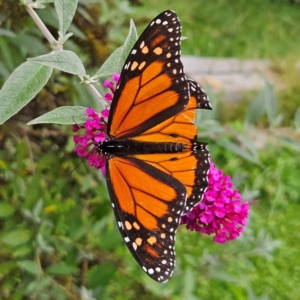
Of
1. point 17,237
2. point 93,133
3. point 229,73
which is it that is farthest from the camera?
point 229,73

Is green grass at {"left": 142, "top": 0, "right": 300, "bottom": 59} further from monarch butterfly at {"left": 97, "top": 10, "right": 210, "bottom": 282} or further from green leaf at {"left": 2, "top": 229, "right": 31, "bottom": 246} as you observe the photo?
monarch butterfly at {"left": 97, "top": 10, "right": 210, "bottom": 282}

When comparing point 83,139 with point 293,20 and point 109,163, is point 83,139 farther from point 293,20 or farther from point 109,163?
point 293,20

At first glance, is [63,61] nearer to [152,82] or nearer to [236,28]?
[152,82]

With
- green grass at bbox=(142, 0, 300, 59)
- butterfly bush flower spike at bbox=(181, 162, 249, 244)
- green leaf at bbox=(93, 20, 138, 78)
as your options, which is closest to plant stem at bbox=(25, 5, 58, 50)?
green leaf at bbox=(93, 20, 138, 78)

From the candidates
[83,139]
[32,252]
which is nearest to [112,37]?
[32,252]

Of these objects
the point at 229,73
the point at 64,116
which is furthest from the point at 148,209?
the point at 229,73

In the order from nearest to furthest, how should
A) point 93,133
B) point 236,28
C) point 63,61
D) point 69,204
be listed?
1. point 63,61
2. point 93,133
3. point 69,204
4. point 236,28

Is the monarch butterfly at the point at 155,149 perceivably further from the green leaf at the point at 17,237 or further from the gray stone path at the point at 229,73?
the gray stone path at the point at 229,73
